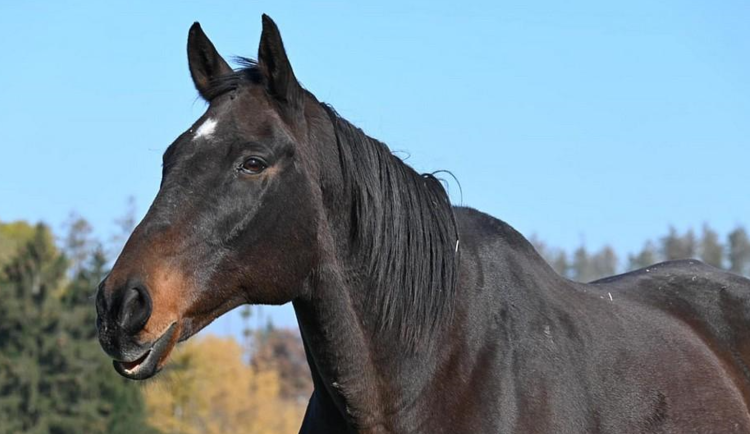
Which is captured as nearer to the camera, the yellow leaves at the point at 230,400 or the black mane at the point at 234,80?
the black mane at the point at 234,80

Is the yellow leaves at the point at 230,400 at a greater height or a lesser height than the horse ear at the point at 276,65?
greater

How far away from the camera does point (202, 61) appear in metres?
5.29

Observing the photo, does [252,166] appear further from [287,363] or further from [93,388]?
[287,363]

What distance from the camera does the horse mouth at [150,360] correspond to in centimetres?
444

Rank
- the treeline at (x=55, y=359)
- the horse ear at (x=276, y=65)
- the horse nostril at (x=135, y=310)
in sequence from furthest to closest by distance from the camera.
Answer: the treeline at (x=55, y=359) < the horse ear at (x=276, y=65) < the horse nostril at (x=135, y=310)

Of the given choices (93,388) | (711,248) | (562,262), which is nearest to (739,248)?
(711,248)

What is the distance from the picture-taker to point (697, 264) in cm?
751

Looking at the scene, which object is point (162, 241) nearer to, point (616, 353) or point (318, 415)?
point (318, 415)

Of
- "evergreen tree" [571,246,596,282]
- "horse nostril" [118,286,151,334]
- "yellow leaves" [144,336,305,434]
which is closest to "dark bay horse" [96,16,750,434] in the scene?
"horse nostril" [118,286,151,334]

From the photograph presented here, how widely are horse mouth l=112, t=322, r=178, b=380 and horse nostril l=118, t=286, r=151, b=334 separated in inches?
5.0

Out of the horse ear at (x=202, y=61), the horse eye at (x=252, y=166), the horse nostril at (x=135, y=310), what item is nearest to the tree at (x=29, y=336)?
the horse ear at (x=202, y=61)

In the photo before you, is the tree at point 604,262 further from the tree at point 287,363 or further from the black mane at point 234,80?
the black mane at point 234,80

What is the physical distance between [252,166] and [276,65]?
1.71 feet

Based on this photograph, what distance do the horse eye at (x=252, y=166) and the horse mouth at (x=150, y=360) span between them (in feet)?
2.36
